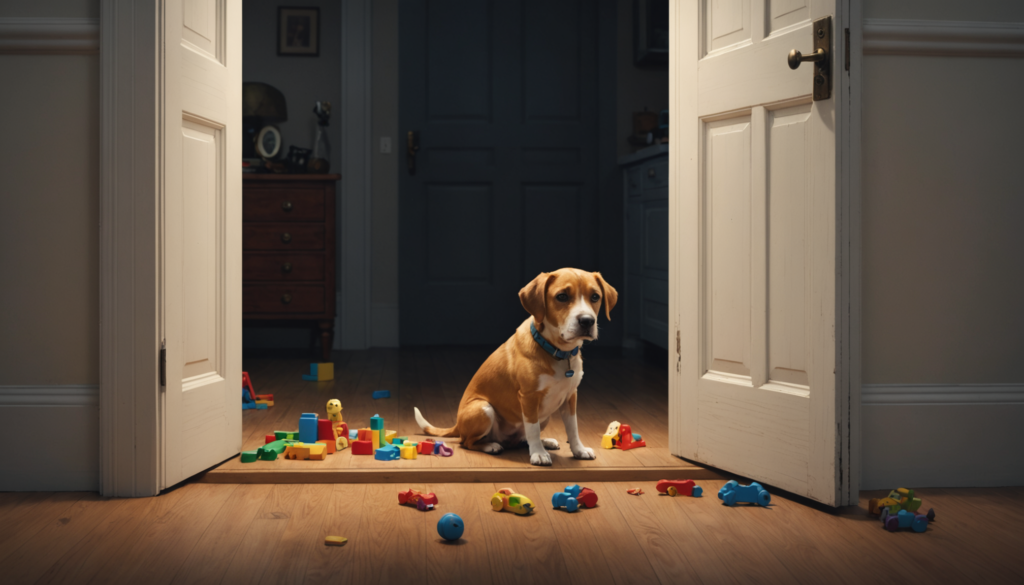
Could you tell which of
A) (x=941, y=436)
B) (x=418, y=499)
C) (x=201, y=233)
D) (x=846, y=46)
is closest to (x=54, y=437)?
(x=201, y=233)

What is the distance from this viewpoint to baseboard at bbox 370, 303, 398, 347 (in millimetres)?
4918

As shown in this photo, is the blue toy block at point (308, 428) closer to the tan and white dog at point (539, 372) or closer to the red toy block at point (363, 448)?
the red toy block at point (363, 448)

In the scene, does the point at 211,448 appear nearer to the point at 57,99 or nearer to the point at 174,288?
the point at 174,288

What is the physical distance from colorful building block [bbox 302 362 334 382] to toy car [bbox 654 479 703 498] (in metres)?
2.16

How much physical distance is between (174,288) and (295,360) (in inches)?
98.4

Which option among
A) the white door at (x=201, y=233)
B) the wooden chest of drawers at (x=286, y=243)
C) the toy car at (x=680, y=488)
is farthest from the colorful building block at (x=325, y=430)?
the wooden chest of drawers at (x=286, y=243)

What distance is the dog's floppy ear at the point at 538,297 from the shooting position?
2.18m

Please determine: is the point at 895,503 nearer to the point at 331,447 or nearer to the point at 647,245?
the point at 331,447

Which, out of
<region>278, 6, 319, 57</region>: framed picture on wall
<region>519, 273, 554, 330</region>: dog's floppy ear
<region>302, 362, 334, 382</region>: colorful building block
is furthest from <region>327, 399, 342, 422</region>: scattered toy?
<region>278, 6, 319, 57</region>: framed picture on wall

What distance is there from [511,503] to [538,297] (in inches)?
24.2

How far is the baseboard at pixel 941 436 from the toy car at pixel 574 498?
0.75m

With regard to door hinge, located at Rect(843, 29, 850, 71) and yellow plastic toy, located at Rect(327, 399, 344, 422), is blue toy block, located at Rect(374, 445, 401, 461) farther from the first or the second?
door hinge, located at Rect(843, 29, 850, 71)

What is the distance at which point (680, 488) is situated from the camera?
6.48 feet

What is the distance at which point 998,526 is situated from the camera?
5.70 feet
